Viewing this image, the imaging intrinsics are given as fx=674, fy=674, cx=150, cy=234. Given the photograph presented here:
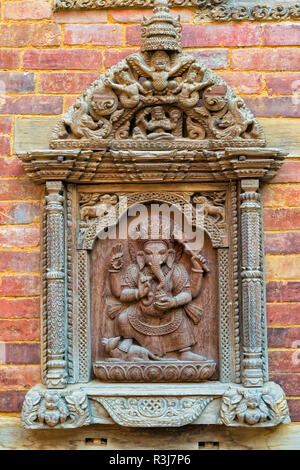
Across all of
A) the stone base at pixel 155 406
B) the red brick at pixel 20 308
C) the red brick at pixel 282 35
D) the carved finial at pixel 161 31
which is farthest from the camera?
the red brick at pixel 282 35

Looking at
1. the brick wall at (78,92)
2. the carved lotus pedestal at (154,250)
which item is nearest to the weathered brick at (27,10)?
the brick wall at (78,92)

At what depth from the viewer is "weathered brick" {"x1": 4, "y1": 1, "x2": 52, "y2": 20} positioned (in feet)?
14.9

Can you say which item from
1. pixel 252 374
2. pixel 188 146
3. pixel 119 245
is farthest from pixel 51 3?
pixel 252 374

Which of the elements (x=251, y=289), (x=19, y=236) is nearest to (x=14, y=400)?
(x=19, y=236)

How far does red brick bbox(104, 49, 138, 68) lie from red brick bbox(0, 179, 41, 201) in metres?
0.94

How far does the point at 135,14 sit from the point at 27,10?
728 millimetres

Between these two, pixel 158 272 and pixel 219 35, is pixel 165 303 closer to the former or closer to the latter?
pixel 158 272

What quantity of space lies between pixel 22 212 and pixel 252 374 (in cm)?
182

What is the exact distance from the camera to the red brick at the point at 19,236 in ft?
14.6

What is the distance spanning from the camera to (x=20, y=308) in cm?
441

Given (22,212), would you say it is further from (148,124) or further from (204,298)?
(204,298)

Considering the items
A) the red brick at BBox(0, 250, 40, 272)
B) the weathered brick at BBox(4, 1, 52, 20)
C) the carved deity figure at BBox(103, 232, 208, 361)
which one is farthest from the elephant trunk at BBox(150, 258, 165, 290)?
the weathered brick at BBox(4, 1, 52, 20)

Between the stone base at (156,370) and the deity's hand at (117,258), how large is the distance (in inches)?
24.3

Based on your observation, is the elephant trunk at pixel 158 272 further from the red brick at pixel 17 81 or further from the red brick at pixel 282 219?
the red brick at pixel 17 81
